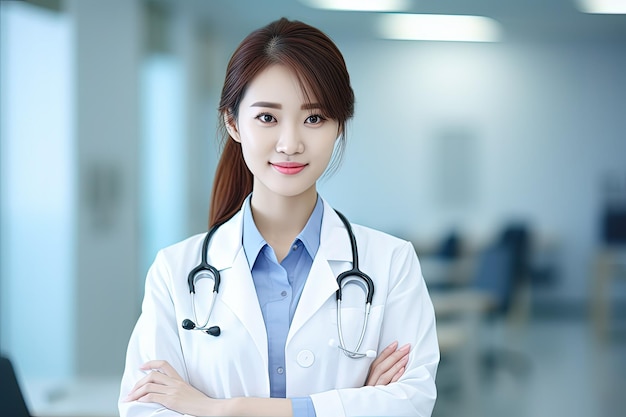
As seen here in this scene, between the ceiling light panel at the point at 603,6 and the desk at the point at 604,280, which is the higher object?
the ceiling light panel at the point at 603,6

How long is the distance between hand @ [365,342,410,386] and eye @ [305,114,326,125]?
0.42 m

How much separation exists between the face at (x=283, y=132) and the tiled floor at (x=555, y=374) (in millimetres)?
1978

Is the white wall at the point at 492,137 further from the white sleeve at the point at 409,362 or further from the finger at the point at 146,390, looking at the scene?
the finger at the point at 146,390

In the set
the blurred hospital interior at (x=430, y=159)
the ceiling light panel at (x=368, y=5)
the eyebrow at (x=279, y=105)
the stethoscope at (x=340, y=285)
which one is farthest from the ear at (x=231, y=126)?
the ceiling light panel at (x=368, y=5)

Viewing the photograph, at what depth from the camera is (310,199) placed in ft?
4.75

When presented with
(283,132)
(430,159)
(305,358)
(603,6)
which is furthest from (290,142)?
(603,6)

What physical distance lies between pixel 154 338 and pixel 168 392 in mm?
107

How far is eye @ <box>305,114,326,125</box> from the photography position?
131cm

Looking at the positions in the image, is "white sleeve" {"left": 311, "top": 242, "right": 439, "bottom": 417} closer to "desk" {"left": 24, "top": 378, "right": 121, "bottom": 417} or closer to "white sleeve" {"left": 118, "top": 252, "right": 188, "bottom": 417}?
"white sleeve" {"left": 118, "top": 252, "right": 188, "bottom": 417}

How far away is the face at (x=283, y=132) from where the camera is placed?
1.29m

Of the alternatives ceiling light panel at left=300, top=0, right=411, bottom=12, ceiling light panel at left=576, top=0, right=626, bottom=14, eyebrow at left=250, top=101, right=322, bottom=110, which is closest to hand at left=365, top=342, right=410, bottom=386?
eyebrow at left=250, top=101, right=322, bottom=110

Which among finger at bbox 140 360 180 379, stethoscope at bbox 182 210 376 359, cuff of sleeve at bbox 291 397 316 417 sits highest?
stethoscope at bbox 182 210 376 359

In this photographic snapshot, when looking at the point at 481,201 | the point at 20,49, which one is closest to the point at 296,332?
the point at 481,201

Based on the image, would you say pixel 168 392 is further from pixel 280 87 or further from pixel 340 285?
pixel 280 87
